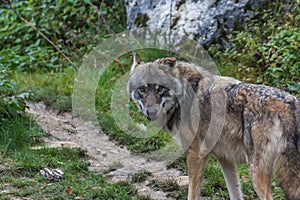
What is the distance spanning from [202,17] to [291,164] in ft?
17.0

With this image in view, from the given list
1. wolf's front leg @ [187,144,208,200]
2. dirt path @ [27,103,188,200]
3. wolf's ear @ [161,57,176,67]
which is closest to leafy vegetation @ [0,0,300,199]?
dirt path @ [27,103,188,200]

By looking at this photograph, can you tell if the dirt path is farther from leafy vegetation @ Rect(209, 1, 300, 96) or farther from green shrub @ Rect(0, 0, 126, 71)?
leafy vegetation @ Rect(209, 1, 300, 96)

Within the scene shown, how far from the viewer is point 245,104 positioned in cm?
495

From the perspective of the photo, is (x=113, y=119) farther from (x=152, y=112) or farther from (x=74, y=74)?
(x=152, y=112)

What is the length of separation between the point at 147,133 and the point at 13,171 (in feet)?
7.03

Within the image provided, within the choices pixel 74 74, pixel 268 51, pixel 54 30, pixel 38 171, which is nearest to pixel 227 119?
pixel 38 171

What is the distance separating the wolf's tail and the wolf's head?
1357 millimetres

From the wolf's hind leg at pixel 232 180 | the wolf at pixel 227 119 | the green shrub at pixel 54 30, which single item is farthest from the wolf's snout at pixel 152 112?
the green shrub at pixel 54 30

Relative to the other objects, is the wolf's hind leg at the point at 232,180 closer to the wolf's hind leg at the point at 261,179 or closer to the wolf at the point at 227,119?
the wolf at the point at 227,119

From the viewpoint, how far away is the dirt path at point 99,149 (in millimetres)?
6363

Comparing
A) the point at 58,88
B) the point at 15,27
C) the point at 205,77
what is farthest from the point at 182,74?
the point at 15,27

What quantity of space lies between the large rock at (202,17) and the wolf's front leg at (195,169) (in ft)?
13.2

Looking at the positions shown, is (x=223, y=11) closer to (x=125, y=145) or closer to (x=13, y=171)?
(x=125, y=145)

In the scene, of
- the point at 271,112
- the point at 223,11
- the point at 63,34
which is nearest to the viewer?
the point at 271,112
